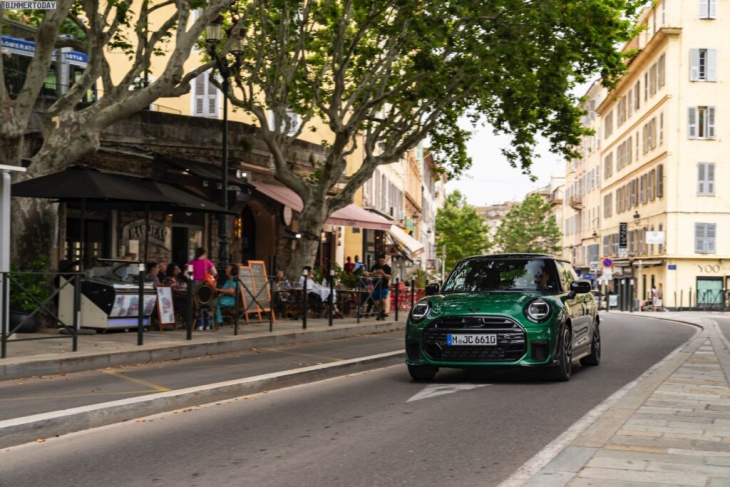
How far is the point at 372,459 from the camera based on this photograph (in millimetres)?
6582

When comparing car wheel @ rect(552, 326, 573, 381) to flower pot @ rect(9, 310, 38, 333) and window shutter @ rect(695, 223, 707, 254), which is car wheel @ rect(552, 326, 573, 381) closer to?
flower pot @ rect(9, 310, 38, 333)

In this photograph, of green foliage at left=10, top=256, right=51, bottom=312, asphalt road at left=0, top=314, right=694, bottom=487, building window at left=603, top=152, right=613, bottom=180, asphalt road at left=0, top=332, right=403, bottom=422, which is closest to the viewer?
asphalt road at left=0, top=314, right=694, bottom=487

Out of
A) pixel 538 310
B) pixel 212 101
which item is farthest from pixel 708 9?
pixel 538 310

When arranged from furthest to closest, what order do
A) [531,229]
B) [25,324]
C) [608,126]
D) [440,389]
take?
[531,229] < [608,126] < [25,324] < [440,389]

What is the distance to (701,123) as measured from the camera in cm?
5750

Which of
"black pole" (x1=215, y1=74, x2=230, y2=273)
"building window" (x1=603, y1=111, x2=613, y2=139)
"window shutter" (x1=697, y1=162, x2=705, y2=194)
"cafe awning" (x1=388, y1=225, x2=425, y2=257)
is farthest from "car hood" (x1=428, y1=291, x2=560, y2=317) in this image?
"building window" (x1=603, y1=111, x2=613, y2=139)

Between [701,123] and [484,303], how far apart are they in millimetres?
50813

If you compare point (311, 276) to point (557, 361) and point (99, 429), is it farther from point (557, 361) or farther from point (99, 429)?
point (99, 429)

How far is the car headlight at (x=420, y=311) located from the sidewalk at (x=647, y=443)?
2.39m

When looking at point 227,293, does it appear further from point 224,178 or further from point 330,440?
point 330,440

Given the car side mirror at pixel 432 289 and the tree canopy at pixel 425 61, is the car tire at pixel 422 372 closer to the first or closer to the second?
the car side mirror at pixel 432 289

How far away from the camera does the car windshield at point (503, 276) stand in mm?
11914

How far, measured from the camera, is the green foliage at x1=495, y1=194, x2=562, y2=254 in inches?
4729

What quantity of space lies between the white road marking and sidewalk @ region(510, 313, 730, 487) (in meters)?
1.70
